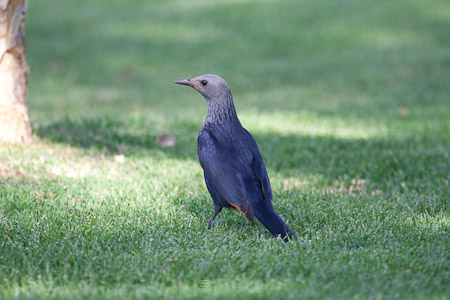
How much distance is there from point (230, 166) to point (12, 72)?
128 inches

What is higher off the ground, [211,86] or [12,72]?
[12,72]

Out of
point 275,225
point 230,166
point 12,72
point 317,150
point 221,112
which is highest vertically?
point 12,72

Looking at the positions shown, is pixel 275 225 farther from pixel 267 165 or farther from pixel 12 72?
pixel 12 72

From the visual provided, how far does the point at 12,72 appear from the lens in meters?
6.55

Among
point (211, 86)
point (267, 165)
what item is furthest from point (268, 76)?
point (211, 86)

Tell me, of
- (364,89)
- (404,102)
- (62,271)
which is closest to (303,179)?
(62,271)

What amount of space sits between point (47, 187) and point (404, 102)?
7.17m

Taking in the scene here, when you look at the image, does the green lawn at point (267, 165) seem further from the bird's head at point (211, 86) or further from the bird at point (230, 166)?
the bird's head at point (211, 86)

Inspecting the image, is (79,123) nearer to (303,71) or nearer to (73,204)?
(73,204)

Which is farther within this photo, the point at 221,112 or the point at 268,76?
the point at 268,76

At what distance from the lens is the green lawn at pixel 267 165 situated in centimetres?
390

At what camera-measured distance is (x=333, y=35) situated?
15797mm

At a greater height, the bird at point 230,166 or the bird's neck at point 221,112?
the bird's neck at point 221,112

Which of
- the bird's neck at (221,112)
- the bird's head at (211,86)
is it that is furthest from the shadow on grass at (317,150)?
the bird's head at (211,86)
